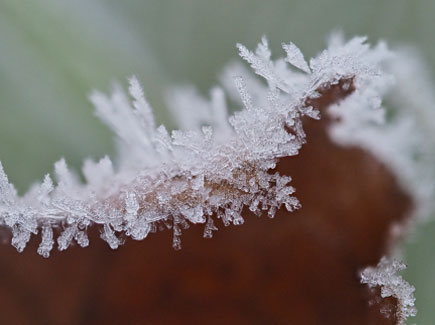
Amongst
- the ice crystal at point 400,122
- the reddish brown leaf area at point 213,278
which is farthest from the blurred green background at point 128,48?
the reddish brown leaf area at point 213,278

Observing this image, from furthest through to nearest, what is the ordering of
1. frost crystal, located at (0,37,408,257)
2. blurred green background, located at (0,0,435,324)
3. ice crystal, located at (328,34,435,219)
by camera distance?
blurred green background, located at (0,0,435,324), ice crystal, located at (328,34,435,219), frost crystal, located at (0,37,408,257)

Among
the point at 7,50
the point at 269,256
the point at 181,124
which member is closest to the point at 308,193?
the point at 269,256

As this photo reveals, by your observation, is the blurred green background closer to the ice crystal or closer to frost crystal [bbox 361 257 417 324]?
the ice crystal

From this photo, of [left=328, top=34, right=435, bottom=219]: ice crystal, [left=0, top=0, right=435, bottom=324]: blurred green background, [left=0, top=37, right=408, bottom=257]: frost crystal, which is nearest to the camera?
[left=0, top=37, right=408, bottom=257]: frost crystal

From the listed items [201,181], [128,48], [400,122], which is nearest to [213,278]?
[201,181]

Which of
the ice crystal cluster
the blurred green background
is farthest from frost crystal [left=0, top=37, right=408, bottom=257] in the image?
the blurred green background

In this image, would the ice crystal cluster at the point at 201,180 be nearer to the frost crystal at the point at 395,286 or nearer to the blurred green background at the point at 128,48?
the frost crystal at the point at 395,286
